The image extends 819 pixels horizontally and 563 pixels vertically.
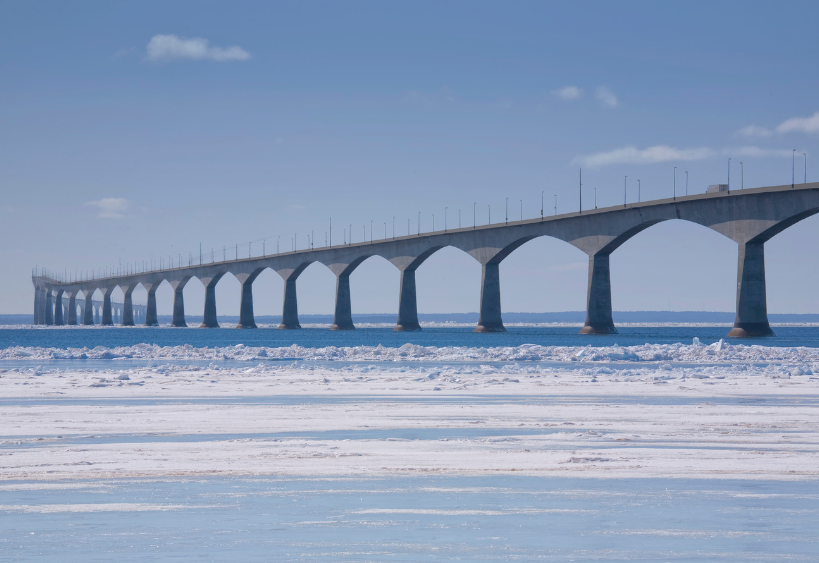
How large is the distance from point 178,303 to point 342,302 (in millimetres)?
47187

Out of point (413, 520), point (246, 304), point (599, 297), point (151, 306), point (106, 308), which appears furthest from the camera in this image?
point (106, 308)

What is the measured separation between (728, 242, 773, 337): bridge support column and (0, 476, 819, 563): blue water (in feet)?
193

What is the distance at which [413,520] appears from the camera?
7836 mm

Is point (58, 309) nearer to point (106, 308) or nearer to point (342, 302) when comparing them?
point (106, 308)

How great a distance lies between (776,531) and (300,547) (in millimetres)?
3678

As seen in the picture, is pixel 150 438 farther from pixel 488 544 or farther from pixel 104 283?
pixel 104 283

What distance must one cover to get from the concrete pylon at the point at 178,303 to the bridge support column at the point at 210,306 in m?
8.54

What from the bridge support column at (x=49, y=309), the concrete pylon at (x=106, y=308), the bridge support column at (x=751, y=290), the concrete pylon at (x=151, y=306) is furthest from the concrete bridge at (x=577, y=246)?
the bridge support column at (x=49, y=309)

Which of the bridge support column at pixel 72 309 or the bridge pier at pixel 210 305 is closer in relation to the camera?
the bridge pier at pixel 210 305

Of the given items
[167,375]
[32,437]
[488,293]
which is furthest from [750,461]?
[488,293]

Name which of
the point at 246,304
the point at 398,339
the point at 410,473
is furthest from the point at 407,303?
the point at 410,473

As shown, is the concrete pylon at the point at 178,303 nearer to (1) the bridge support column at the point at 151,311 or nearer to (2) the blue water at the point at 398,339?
(1) the bridge support column at the point at 151,311

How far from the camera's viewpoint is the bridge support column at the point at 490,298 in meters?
88.1

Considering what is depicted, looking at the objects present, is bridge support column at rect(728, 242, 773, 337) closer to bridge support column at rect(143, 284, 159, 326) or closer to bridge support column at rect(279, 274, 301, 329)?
bridge support column at rect(279, 274, 301, 329)
